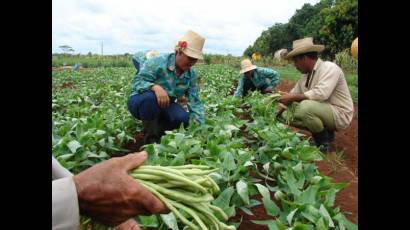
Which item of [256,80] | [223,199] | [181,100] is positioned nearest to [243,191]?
[223,199]

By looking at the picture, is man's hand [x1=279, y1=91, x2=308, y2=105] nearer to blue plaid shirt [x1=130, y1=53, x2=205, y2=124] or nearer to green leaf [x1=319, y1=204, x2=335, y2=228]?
blue plaid shirt [x1=130, y1=53, x2=205, y2=124]

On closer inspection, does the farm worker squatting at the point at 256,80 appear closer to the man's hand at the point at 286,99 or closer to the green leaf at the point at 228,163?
the man's hand at the point at 286,99

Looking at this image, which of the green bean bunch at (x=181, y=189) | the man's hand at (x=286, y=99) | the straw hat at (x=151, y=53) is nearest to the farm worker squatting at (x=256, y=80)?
the straw hat at (x=151, y=53)

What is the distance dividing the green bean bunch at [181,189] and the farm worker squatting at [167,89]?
2.47 m

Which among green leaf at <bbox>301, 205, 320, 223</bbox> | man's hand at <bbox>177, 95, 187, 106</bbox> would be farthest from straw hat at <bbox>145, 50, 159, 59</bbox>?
green leaf at <bbox>301, 205, 320, 223</bbox>

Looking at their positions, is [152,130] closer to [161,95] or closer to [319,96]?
[161,95]

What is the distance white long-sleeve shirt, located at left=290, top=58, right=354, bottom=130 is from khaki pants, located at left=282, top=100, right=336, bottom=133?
0.18 ft

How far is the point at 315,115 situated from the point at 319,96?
23 centimetres

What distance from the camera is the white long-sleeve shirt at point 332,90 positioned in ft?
14.7

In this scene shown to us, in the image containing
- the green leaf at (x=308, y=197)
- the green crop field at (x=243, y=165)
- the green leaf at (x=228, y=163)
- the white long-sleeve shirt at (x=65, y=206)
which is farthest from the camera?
the green leaf at (x=228, y=163)

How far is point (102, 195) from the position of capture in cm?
129
